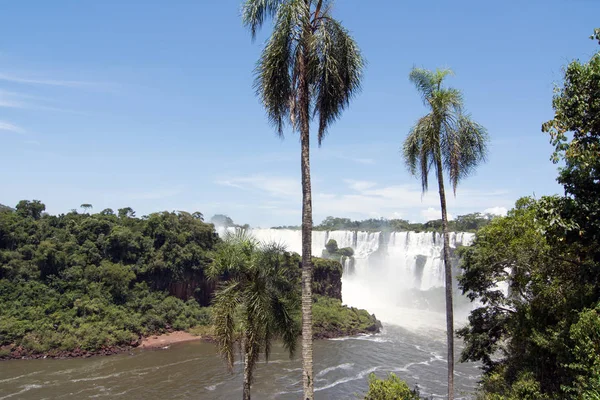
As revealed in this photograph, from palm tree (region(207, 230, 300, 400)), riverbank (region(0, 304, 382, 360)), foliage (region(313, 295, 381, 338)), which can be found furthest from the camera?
foliage (region(313, 295, 381, 338))

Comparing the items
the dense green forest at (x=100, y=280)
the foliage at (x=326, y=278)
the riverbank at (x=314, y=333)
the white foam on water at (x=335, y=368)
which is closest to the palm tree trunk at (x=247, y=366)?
the white foam on water at (x=335, y=368)

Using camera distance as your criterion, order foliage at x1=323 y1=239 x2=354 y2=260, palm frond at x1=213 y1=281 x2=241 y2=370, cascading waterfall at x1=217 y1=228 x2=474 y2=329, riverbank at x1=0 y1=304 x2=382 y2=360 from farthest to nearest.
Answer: foliage at x1=323 y1=239 x2=354 y2=260 < cascading waterfall at x1=217 y1=228 x2=474 y2=329 < riverbank at x1=0 y1=304 x2=382 y2=360 < palm frond at x1=213 y1=281 x2=241 y2=370

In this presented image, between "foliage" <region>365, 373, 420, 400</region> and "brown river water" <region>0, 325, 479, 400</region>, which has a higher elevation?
"foliage" <region>365, 373, 420, 400</region>

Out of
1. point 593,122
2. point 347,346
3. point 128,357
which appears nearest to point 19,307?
point 128,357

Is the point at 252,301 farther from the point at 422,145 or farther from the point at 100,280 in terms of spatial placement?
the point at 100,280

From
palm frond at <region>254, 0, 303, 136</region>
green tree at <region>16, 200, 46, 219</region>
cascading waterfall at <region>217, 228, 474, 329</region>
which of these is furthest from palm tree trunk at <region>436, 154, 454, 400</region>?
green tree at <region>16, 200, 46, 219</region>

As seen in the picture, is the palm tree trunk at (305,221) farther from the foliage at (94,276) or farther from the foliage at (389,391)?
the foliage at (94,276)

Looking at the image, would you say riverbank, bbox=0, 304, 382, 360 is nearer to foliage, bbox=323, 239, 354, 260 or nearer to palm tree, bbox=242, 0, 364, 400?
foliage, bbox=323, 239, 354, 260
